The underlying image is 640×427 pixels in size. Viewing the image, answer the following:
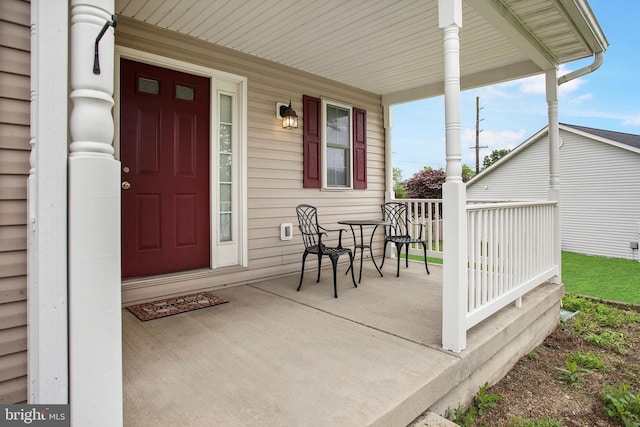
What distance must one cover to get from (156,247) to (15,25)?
7.83 feet

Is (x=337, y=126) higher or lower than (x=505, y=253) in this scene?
higher

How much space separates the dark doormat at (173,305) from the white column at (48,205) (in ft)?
5.35

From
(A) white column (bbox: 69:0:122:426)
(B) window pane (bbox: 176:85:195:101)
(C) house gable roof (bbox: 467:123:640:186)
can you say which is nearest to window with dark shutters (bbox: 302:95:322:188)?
(B) window pane (bbox: 176:85:195:101)

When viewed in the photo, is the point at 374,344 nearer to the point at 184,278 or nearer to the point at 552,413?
the point at 552,413

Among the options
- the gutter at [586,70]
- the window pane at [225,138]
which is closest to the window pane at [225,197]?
the window pane at [225,138]

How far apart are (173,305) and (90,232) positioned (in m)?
2.09

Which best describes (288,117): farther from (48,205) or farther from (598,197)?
(598,197)

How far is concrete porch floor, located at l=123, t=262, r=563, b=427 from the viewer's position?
1.57m

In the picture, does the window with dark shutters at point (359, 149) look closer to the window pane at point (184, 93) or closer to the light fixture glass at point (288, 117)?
the light fixture glass at point (288, 117)

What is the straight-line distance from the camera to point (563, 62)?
159 inches

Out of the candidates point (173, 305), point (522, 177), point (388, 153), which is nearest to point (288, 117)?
point (388, 153)

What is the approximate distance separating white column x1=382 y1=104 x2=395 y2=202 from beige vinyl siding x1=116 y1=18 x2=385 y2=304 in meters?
1.05

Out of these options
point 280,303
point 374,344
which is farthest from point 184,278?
point 374,344

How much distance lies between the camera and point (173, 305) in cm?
305
